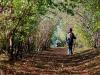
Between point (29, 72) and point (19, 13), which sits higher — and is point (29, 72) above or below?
below

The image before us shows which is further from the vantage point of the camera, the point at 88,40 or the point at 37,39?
the point at 88,40

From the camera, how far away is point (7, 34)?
2348 cm

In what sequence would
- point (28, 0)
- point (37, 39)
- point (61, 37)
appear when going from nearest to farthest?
point (28, 0)
point (37, 39)
point (61, 37)

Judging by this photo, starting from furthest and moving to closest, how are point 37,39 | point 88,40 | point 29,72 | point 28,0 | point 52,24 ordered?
point 52,24, point 88,40, point 37,39, point 28,0, point 29,72

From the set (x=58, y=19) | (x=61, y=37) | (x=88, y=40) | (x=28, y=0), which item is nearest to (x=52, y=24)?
(x=58, y=19)

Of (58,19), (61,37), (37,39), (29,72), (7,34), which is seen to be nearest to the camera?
(29,72)

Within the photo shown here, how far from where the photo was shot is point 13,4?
20.8m

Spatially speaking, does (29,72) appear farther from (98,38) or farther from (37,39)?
(98,38)

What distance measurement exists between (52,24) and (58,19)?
641 cm

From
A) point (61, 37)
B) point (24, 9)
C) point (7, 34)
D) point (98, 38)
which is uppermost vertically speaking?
point (24, 9)

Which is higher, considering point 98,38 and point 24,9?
point 24,9

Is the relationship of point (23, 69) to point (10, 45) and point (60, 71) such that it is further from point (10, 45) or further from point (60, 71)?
point (10, 45)

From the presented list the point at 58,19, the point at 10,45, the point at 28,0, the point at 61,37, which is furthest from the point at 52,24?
the point at 61,37

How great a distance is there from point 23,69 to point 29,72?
47.8 inches
